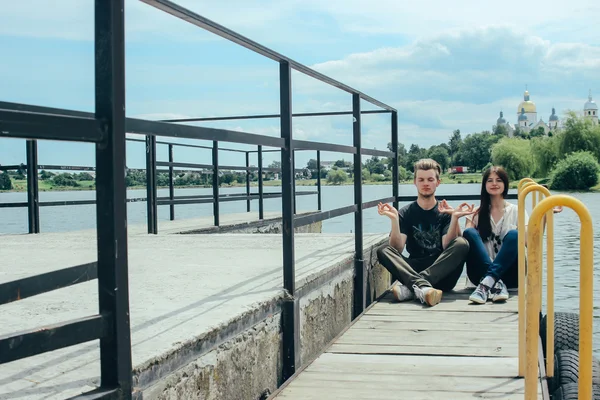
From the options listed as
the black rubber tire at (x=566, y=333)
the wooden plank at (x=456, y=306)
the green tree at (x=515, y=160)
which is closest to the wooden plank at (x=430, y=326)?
the black rubber tire at (x=566, y=333)

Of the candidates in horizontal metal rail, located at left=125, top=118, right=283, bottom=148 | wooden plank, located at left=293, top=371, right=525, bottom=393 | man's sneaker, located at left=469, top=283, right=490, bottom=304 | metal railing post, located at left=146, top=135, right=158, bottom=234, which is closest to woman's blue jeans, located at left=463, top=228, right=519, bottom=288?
man's sneaker, located at left=469, top=283, right=490, bottom=304

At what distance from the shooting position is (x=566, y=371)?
11.1ft

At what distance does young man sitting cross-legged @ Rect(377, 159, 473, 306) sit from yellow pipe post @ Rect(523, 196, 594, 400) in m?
2.51

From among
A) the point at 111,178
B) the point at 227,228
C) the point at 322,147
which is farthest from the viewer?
→ the point at 227,228

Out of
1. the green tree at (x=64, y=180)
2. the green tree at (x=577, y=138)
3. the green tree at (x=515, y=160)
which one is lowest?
the green tree at (x=64, y=180)

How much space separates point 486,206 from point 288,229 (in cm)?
240

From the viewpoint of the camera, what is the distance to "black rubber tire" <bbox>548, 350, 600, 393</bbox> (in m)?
3.34

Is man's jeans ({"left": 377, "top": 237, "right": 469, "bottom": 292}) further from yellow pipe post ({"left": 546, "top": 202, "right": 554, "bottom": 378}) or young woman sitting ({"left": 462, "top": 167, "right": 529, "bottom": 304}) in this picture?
yellow pipe post ({"left": 546, "top": 202, "right": 554, "bottom": 378})

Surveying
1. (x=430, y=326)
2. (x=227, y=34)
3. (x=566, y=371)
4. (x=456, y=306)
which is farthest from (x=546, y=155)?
(x=227, y=34)

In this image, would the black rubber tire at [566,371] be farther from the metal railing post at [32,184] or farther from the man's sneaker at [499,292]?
the metal railing post at [32,184]

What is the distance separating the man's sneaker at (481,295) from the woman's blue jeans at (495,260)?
11cm

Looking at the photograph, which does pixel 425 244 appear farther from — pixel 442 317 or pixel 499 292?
pixel 442 317

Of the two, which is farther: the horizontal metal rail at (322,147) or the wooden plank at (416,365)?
the horizontal metal rail at (322,147)

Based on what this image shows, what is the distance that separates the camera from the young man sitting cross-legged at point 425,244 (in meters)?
4.82
